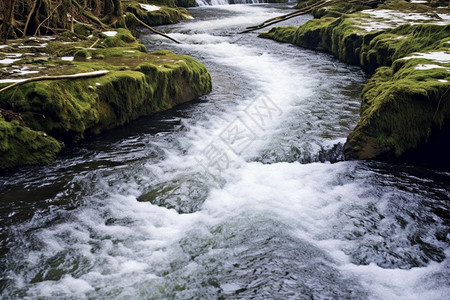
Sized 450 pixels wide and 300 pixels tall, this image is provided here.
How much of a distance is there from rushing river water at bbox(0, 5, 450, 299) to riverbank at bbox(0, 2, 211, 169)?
1.03ft

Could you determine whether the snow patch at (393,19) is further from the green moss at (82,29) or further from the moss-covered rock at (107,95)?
the green moss at (82,29)

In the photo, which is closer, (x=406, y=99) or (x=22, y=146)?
(x=22, y=146)

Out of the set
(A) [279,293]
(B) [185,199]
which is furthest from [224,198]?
(A) [279,293]

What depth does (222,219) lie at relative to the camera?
4.61 m

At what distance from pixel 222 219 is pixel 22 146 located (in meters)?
3.10

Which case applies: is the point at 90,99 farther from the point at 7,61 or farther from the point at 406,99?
the point at 406,99

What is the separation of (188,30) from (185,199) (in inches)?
583

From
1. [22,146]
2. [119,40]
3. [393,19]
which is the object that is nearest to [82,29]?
[119,40]

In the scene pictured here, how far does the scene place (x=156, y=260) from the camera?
3879mm

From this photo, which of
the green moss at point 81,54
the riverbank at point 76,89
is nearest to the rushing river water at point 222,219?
the riverbank at point 76,89

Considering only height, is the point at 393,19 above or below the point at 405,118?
above

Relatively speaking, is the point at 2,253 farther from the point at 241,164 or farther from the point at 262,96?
the point at 262,96

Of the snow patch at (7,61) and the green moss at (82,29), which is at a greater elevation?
the green moss at (82,29)

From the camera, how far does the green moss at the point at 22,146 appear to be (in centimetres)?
536
